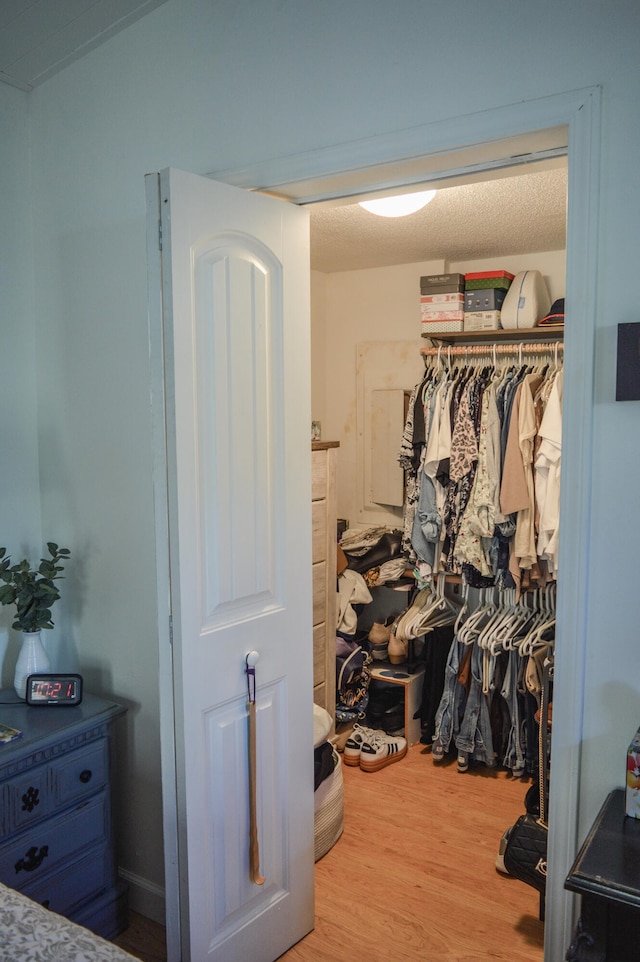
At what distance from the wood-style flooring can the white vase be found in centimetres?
82

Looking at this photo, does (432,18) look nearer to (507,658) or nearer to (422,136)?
(422,136)

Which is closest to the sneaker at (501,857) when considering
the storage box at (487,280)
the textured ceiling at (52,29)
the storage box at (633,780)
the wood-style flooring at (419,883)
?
the wood-style flooring at (419,883)

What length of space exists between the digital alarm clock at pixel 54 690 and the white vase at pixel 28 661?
5 centimetres

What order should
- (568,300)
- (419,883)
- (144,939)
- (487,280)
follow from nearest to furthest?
(568,300) < (144,939) < (419,883) < (487,280)

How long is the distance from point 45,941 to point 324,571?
2.28 meters

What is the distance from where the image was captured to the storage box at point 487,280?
3604mm

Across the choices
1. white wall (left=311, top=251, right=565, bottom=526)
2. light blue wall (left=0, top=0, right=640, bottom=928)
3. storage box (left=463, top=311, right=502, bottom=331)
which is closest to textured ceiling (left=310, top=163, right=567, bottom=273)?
white wall (left=311, top=251, right=565, bottom=526)

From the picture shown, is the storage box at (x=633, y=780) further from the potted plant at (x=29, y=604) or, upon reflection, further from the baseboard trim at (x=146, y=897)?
the potted plant at (x=29, y=604)

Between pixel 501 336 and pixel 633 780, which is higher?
pixel 501 336

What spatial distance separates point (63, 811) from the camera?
6.77 feet

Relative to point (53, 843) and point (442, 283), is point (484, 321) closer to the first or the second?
point (442, 283)

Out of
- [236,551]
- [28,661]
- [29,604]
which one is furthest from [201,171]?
[28,661]

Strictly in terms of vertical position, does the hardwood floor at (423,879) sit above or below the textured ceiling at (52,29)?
below

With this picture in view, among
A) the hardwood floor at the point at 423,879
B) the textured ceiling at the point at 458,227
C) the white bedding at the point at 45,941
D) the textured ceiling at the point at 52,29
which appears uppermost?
the textured ceiling at the point at 52,29
